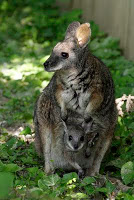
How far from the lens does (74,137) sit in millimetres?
6246

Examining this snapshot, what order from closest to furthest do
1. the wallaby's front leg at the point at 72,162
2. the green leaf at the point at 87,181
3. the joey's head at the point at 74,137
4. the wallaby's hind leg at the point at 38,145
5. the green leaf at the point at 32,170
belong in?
the green leaf at the point at 87,181
the green leaf at the point at 32,170
the joey's head at the point at 74,137
the wallaby's front leg at the point at 72,162
the wallaby's hind leg at the point at 38,145

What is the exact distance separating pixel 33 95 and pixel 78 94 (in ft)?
9.67

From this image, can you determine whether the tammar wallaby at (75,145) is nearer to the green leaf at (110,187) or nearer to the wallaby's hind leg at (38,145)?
the wallaby's hind leg at (38,145)

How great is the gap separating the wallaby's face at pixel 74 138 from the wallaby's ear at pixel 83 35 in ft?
3.12

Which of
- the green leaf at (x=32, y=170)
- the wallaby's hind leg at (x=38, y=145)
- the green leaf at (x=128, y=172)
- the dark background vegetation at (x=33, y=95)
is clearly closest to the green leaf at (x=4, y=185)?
the dark background vegetation at (x=33, y=95)

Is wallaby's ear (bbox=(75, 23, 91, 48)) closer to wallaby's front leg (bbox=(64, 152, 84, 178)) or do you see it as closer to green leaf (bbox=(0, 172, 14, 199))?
wallaby's front leg (bbox=(64, 152, 84, 178))

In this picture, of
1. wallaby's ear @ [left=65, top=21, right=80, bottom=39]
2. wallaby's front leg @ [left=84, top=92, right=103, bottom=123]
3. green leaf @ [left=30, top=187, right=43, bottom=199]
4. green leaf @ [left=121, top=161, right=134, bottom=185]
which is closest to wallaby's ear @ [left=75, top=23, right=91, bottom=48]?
wallaby's ear @ [left=65, top=21, right=80, bottom=39]

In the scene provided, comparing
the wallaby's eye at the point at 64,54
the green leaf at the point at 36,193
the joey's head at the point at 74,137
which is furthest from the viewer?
the joey's head at the point at 74,137

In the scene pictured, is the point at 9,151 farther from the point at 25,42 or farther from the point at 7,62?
the point at 25,42

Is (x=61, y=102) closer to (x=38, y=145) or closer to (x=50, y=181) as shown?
(x=38, y=145)

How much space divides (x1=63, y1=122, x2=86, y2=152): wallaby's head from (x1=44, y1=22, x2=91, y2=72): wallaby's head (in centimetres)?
73

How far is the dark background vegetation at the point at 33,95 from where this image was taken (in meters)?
5.50

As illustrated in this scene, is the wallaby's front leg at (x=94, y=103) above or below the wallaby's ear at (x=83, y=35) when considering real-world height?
below

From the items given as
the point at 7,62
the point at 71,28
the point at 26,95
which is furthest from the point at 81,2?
the point at 71,28
